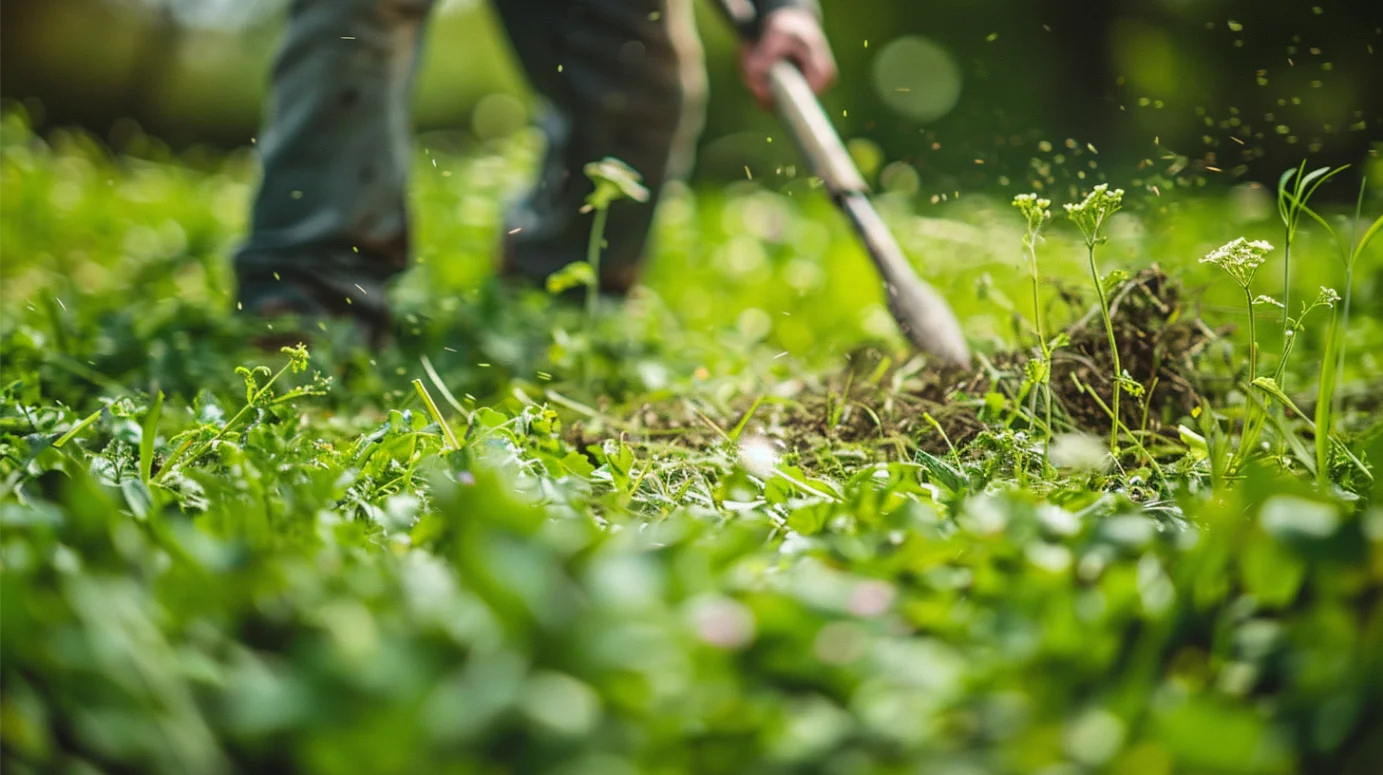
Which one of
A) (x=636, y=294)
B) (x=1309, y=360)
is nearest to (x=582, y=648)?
(x=1309, y=360)

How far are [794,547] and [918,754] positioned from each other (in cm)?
33

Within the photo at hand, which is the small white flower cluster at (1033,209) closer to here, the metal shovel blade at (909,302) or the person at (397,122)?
the metal shovel blade at (909,302)

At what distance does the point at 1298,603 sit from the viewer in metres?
0.73

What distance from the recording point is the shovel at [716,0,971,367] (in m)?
1.73

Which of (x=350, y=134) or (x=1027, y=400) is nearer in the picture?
(x=1027, y=400)

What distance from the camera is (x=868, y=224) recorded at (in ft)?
6.13

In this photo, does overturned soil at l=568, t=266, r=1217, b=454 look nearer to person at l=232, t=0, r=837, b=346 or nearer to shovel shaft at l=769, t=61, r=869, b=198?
shovel shaft at l=769, t=61, r=869, b=198

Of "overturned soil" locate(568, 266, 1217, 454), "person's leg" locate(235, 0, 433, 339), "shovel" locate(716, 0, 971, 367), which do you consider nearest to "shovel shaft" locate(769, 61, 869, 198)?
"shovel" locate(716, 0, 971, 367)

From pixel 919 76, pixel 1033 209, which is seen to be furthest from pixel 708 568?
pixel 919 76

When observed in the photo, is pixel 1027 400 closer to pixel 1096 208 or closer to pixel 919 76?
pixel 1096 208

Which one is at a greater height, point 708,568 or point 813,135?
point 708,568

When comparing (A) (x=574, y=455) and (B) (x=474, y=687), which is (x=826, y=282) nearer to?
(A) (x=574, y=455)

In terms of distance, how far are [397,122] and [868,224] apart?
0.91 m

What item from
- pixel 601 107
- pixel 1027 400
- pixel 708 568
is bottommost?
pixel 1027 400
